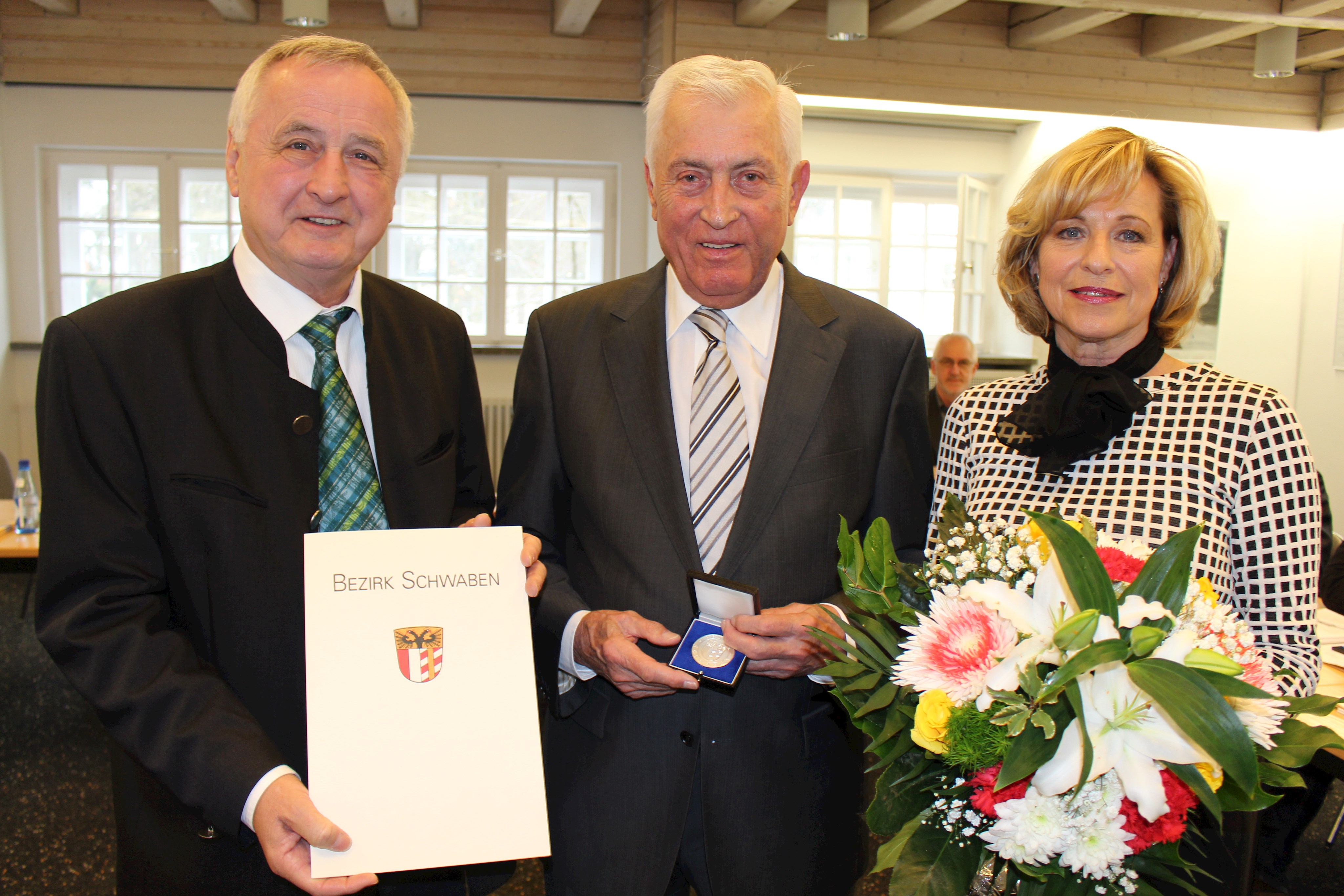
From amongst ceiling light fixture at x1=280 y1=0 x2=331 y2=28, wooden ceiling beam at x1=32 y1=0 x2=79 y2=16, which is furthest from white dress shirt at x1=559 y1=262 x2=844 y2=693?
wooden ceiling beam at x1=32 y1=0 x2=79 y2=16

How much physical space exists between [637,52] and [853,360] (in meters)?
7.49

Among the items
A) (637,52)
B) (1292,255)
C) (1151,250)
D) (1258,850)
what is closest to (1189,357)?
(1292,255)

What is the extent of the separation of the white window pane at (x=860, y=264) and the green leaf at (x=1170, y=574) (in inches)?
310

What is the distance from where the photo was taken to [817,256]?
8.66 m

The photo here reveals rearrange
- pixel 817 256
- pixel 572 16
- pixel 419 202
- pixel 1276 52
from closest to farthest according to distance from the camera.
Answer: pixel 1276 52 < pixel 572 16 < pixel 419 202 < pixel 817 256

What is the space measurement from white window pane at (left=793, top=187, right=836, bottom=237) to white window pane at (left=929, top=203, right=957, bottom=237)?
1032mm

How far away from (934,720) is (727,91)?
1249 millimetres

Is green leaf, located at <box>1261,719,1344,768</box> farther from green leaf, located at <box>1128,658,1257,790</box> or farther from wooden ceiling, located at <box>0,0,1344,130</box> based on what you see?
wooden ceiling, located at <box>0,0,1344,130</box>

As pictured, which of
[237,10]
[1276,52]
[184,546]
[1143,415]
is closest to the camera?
[184,546]

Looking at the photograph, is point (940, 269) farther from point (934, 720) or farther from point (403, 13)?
point (934, 720)

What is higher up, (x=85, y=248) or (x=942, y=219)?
(x=942, y=219)

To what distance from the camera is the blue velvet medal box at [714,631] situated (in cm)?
151

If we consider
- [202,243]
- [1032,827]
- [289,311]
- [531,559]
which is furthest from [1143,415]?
[202,243]

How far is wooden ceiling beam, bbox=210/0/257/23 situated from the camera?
7.47m
